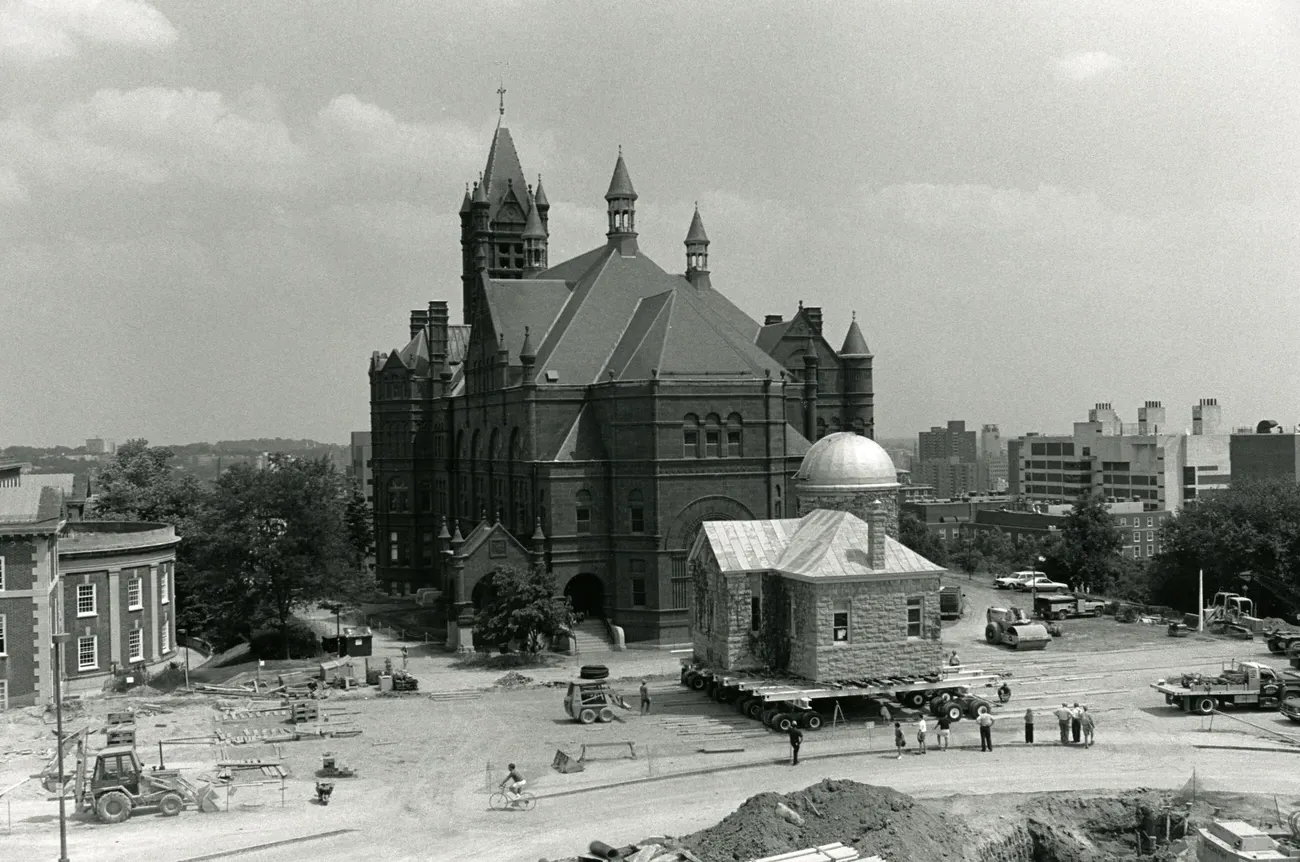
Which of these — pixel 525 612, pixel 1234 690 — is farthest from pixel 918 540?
pixel 1234 690

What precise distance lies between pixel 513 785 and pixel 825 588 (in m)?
14.2

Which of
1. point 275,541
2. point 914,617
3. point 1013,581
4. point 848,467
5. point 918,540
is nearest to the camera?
point 914,617

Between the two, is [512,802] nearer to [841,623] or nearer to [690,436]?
[841,623]

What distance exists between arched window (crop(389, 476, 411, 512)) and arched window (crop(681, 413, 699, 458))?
97.8 feet

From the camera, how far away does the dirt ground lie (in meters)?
30.6

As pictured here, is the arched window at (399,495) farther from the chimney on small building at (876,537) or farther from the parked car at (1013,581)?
the chimney on small building at (876,537)

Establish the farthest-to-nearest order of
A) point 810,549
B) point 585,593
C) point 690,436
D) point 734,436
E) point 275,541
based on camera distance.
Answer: point 585,593 < point 734,436 < point 690,436 < point 275,541 < point 810,549

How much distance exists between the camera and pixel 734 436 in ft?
211

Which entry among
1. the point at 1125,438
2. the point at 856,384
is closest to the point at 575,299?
the point at 856,384

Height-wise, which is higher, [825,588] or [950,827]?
[825,588]

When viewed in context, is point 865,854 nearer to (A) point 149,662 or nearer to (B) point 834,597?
(B) point 834,597

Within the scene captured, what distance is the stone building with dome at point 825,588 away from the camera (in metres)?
43.2

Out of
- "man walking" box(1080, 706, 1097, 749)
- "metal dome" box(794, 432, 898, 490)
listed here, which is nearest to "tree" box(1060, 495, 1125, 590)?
"metal dome" box(794, 432, 898, 490)

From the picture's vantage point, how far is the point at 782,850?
90.7 feet
